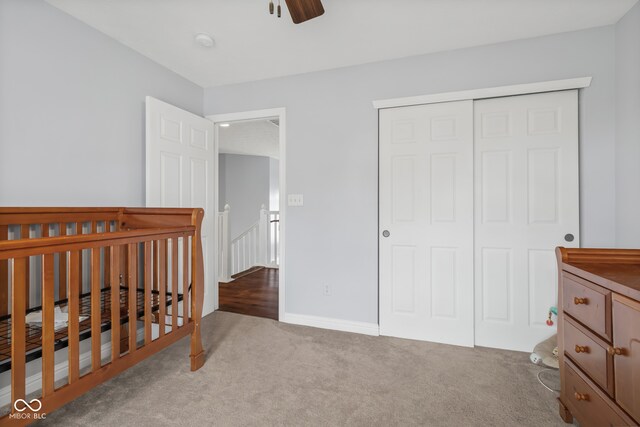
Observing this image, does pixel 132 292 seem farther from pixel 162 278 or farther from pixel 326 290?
pixel 326 290

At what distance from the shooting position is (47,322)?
1191 mm

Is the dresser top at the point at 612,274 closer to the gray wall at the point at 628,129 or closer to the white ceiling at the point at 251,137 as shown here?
the gray wall at the point at 628,129

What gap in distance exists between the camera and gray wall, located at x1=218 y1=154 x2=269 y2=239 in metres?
7.35

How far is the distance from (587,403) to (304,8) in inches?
86.4

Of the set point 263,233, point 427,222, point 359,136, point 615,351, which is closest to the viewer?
point 615,351

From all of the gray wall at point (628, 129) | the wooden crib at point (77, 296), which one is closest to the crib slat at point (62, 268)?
the wooden crib at point (77, 296)

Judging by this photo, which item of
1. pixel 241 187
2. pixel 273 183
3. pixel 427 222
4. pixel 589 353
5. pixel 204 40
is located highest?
pixel 204 40

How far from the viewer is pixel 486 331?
230cm

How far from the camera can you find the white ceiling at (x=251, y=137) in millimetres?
4387

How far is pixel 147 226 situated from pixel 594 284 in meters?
2.40

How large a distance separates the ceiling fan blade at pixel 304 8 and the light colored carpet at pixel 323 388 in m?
2.06

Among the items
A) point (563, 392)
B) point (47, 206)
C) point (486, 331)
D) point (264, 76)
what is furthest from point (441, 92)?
point (47, 206)

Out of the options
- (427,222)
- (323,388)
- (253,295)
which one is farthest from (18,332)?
(253,295)

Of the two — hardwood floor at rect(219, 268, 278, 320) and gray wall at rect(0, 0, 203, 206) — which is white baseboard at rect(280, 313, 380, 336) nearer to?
hardwood floor at rect(219, 268, 278, 320)
